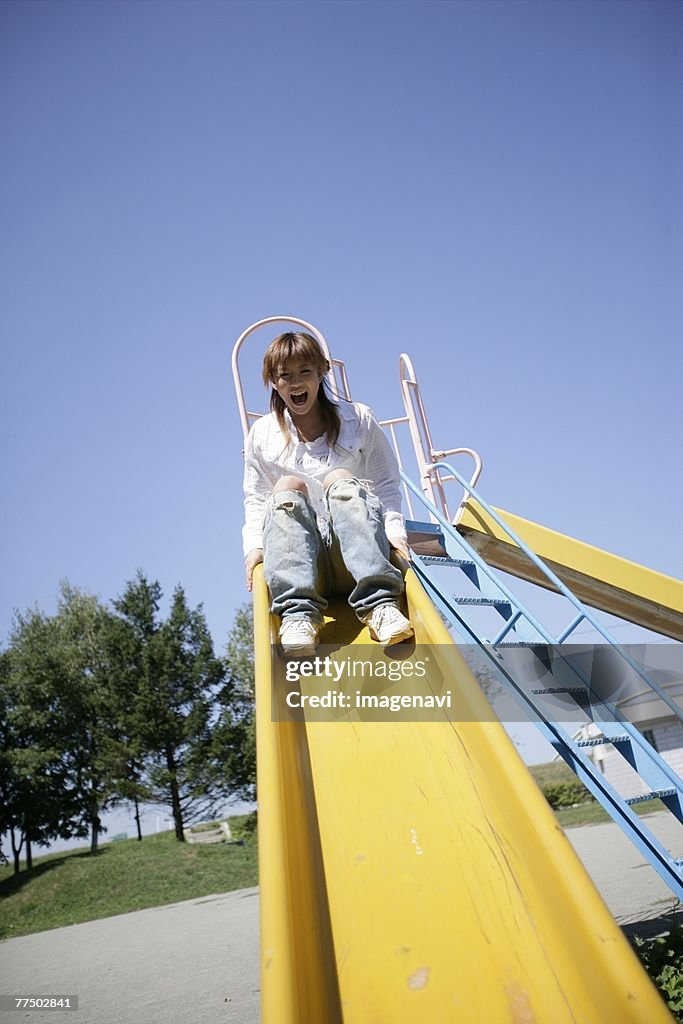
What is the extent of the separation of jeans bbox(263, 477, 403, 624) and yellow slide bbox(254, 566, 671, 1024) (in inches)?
14.4

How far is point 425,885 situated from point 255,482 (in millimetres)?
1874

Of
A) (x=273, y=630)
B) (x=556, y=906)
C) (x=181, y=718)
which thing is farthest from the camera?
(x=181, y=718)

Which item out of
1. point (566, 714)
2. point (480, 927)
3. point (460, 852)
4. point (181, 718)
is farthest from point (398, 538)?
point (181, 718)

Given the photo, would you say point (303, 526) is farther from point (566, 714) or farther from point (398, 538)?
point (566, 714)

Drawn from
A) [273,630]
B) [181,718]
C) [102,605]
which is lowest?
[273,630]

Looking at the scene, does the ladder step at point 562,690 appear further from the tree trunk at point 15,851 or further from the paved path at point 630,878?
the tree trunk at point 15,851

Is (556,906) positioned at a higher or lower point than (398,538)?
lower

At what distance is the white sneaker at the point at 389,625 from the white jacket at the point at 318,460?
24.5 inches

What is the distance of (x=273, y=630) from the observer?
8.10 feet

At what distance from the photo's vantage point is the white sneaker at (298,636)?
234 cm

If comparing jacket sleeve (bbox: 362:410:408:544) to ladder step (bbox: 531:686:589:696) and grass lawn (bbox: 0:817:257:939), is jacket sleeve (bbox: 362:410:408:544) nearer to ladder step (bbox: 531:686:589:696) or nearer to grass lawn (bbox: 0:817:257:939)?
ladder step (bbox: 531:686:589:696)

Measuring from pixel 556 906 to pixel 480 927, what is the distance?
20 centimetres

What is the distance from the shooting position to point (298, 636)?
2.35 metres

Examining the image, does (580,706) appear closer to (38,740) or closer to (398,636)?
(398,636)
